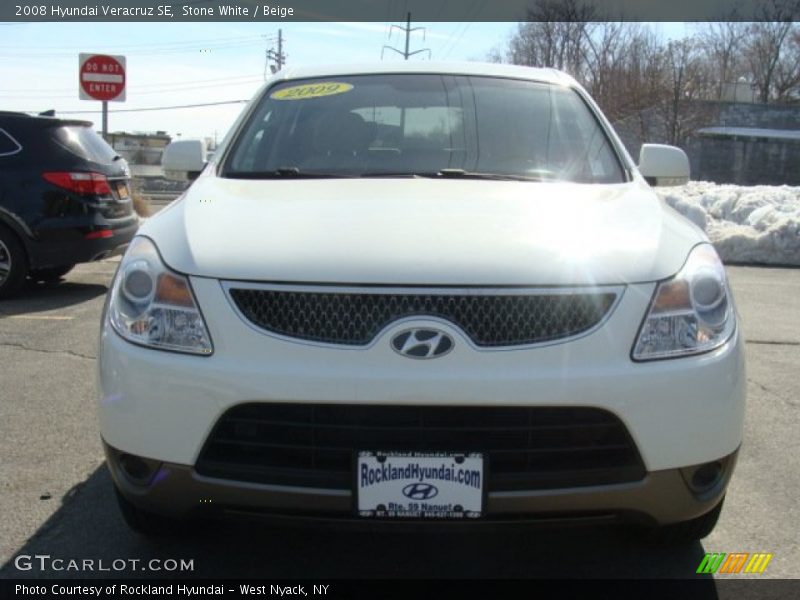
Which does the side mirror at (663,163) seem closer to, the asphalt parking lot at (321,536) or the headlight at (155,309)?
the asphalt parking lot at (321,536)

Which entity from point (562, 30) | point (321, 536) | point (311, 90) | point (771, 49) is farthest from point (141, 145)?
point (321, 536)

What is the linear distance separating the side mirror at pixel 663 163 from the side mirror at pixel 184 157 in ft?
7.23

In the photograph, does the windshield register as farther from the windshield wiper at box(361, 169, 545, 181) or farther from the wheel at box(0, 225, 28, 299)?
the wheel at box(0, 225, 28, 299)

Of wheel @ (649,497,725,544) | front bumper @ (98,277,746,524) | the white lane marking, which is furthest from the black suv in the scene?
wheel @ (649,497,725,544)

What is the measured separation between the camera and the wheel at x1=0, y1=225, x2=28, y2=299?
23.8 feet

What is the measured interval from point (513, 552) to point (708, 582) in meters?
0.64

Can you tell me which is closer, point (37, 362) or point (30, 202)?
point (37, 362)

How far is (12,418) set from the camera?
4121 millimetres

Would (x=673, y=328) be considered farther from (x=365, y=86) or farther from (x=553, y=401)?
(x=365, y=86)

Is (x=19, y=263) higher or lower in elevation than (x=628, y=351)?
lower

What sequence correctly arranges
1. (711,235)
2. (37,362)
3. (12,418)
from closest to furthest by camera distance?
(12,418) < (37,362) < (711,235)

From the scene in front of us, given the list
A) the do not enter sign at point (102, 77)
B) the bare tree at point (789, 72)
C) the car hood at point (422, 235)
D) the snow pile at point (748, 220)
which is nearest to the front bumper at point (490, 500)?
the car hood at point (422, 235)

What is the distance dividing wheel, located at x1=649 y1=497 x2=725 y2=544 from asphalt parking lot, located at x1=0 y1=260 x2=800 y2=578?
9 centimetres

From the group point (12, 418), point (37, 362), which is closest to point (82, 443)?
point (12, 418)
